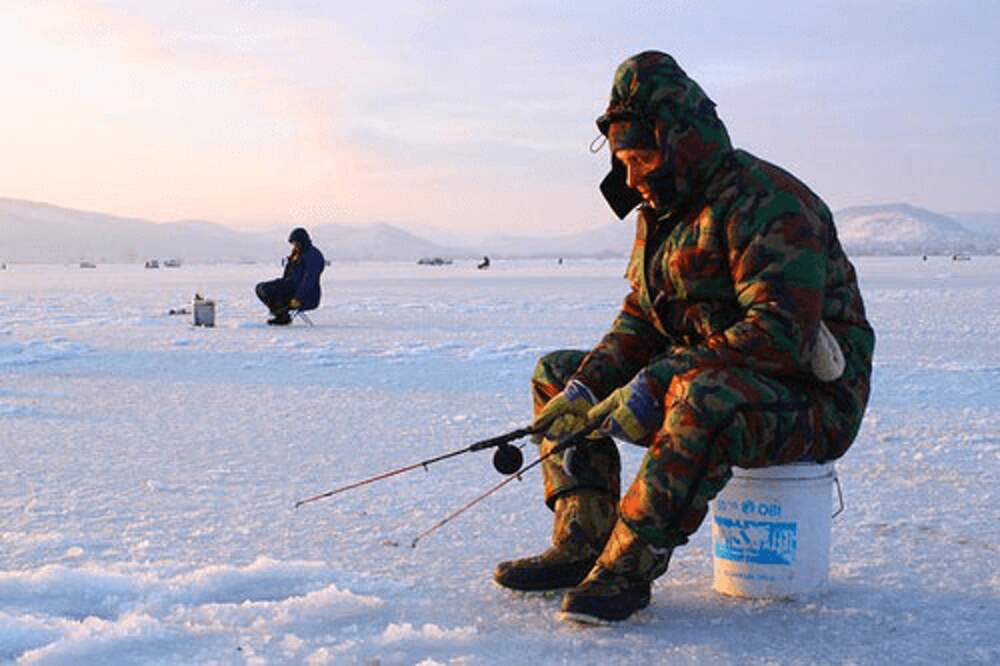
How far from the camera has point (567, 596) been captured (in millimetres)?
2951

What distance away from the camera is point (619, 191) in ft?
11.1

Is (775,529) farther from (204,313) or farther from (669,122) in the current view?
(204,313)

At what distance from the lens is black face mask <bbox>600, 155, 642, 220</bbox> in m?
3.35

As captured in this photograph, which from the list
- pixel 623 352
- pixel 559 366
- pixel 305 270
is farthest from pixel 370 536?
pixel 305 270

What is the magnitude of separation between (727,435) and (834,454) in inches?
15.6

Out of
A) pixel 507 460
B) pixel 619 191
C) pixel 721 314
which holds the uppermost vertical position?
pixel 619 191

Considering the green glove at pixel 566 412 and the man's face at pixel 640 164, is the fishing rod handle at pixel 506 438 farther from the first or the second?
the man's face at pixel 640 164

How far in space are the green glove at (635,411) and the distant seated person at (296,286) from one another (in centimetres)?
1258

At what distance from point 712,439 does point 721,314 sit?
402 millimetres

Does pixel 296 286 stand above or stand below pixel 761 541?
above

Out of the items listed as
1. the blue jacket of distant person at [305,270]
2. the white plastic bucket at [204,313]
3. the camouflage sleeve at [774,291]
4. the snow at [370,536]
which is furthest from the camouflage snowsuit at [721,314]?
the white plastic bucket at [204,313]

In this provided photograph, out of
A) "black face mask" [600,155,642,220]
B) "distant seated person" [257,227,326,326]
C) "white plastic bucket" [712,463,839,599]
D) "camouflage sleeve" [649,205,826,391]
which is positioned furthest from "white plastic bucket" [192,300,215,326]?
"camouflage sleeve" [649,205,826,391]

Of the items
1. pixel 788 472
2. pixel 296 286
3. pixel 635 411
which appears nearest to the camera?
pixel 635 411

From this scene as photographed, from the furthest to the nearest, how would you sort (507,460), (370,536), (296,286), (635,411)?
(296,286)
(370,536)
(507,460)
(635,411)
